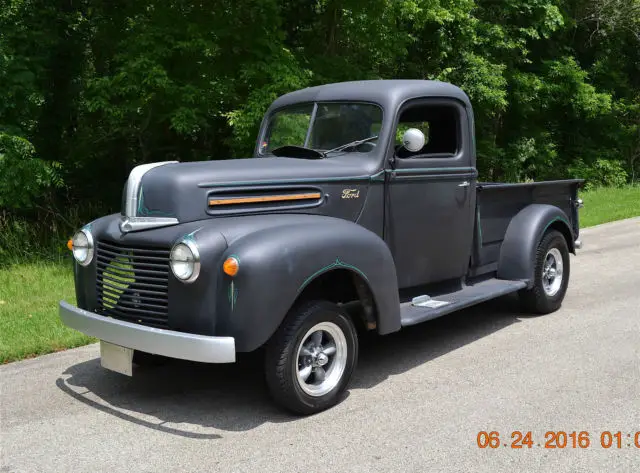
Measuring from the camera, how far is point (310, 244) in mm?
4207

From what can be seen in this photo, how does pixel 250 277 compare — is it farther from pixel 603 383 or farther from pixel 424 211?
pixel 603 383

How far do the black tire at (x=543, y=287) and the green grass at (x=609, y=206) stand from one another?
5.89 metres

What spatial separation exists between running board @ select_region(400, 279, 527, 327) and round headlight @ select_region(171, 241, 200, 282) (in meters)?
1.56

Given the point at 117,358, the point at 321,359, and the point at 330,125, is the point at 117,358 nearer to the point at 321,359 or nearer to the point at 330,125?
the point at 321,359

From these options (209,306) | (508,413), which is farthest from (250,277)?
(508,413)

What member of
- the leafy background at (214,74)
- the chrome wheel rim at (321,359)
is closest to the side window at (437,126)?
the chrome wheel rim at (321,359)

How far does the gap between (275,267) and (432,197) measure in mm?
1907

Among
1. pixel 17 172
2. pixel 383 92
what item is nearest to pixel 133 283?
pixel 383 92

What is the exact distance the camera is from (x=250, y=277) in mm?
3922

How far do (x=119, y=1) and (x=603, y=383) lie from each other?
11.8 metres

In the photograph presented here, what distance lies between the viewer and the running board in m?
5.04

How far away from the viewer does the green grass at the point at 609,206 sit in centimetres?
1313

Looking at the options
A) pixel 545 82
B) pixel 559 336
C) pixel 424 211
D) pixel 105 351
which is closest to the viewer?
pixel 105 351

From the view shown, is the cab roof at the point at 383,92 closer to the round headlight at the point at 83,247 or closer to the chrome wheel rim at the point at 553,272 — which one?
the chrome wheel rim at the point at 553,272
